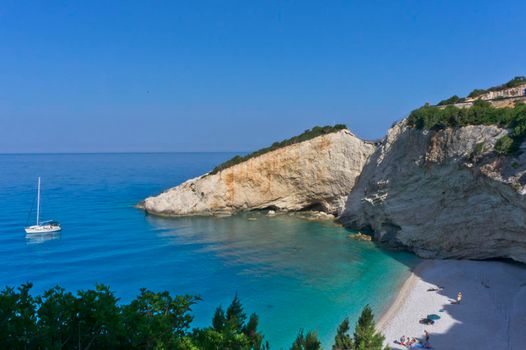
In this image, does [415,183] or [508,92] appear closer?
[415,183]

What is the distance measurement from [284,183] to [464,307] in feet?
101

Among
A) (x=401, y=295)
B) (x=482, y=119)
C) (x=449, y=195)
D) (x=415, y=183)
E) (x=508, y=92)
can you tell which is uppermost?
(x=508, y=92)

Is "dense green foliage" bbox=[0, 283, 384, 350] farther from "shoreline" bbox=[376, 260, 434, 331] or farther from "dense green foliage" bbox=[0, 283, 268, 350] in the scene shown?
"shoreline" bbox=[376, 260, 434, 331]

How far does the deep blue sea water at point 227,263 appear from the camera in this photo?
2305 centimetres

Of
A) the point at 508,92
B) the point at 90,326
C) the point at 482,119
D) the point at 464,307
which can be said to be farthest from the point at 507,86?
the point at 90,326

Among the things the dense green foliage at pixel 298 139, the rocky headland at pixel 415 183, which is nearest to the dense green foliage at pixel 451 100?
the rocky headland at pixel 415 183

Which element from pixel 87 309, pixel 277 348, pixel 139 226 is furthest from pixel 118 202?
pixel 87 309

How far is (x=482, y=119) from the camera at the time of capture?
89.7 ft

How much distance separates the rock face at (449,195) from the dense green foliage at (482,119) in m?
0.63

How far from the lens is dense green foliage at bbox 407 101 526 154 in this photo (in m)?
23.9

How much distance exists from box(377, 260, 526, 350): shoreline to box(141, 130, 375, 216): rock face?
70.2 ft

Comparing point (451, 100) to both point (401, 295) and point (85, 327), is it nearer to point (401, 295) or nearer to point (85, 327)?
point (401, 295)

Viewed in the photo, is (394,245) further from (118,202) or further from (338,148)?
(118,202)

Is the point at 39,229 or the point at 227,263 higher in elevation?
the point at 39,229
